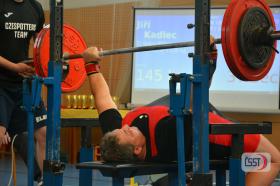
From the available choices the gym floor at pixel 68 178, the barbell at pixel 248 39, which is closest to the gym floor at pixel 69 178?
the gym floor at pixel 68 178

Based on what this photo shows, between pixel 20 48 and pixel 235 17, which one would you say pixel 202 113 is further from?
pixel 20 48

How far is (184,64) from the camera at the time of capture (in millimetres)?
5555

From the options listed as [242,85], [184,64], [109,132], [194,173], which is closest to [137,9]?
[184,64]

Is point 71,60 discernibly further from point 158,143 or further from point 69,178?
point 69,178

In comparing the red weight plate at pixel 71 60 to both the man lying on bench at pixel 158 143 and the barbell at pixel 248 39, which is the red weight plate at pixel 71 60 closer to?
the man lying on bench at pixel 158 143

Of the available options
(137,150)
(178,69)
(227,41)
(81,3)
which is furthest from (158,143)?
(81,3)

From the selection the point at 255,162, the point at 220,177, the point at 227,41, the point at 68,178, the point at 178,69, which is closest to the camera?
the point at 227,41

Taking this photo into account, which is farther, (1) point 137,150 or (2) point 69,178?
(2) point 69,178

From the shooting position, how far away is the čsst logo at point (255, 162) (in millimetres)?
2354

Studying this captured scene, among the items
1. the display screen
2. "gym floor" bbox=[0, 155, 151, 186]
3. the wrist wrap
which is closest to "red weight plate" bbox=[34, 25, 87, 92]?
the wrist wrap

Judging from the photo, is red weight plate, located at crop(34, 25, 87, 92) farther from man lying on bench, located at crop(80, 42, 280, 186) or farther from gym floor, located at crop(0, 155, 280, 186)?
gym floor, located at crop(0, 155, 280, 186)

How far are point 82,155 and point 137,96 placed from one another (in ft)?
8.60

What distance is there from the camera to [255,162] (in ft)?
7.79

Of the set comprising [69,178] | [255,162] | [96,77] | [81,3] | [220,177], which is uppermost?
[81,3]
